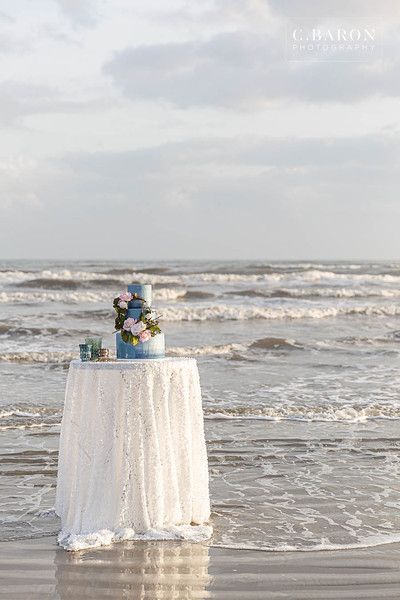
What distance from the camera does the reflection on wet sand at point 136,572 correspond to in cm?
444

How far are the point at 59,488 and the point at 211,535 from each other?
39.1 inches

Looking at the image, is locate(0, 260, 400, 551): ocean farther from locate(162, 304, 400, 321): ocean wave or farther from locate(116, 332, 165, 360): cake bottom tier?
locate(116, 332, 165, 360): cake bottom tier

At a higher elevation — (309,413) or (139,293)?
(139,293)

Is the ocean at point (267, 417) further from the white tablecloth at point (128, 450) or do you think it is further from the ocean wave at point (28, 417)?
the white tablecloth at point (128, 450)

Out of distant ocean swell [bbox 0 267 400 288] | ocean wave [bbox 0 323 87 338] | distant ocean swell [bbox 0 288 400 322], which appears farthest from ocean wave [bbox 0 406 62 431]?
distant ocean swell [bbox 0 267 400 288]

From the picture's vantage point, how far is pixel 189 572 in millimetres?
4750

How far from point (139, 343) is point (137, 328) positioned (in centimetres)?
9

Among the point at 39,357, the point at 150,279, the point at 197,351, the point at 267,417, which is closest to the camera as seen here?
the point at 267,417

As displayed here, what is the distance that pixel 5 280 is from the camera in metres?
41.3

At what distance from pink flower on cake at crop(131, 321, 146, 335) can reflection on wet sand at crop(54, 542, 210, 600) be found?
121 cm

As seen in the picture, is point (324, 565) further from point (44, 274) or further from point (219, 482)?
point (44, 274)

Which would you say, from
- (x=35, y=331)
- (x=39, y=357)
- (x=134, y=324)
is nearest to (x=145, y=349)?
(x=134, y=324)

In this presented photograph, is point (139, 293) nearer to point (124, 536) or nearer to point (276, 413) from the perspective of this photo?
point (124, 536)

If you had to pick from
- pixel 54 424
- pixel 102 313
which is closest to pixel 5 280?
pixel 102 313
